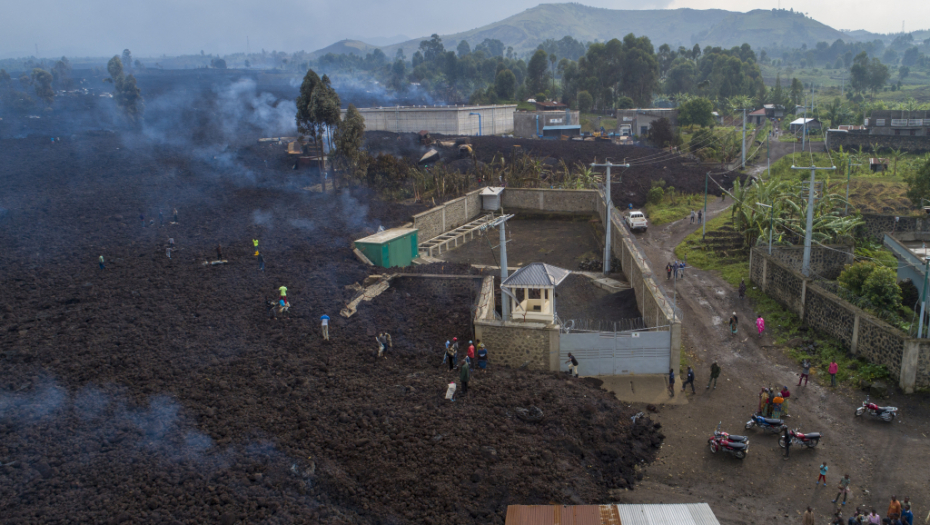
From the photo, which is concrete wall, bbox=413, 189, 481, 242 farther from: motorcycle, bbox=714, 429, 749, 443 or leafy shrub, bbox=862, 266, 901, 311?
motorcycle, bbox=714, 429, 749, 443

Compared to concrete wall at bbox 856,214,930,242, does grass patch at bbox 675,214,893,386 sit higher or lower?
lower

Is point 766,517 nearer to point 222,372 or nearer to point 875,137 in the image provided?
point 222,372

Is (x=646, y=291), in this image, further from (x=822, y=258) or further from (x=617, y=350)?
(x=822, y=258)

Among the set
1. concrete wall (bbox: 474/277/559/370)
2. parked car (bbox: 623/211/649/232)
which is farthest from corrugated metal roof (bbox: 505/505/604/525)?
parked car (bbox: 623/211/649/232)

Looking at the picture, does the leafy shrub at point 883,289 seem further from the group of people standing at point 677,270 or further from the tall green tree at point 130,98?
the tall green tree at point 130,98

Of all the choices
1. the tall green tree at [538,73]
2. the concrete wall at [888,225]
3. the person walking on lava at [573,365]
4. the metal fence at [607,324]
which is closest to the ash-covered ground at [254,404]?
the person walking on lava at [573,365]

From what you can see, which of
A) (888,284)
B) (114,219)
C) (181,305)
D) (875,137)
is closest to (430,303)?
(181,305)
